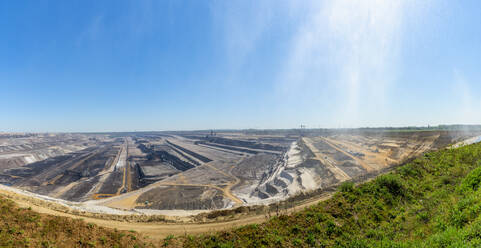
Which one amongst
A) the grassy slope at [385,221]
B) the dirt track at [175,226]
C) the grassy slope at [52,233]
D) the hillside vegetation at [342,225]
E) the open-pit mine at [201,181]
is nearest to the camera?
the grassy slope at [385,221]

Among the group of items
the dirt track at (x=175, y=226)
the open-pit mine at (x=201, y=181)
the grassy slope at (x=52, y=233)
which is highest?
the grassy slope at (x=52, y=233)

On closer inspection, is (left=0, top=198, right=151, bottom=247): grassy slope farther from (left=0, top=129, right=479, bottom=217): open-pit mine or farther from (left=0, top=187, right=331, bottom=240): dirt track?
(left=0, top=129, right=479, bottom=217): open-pit mine

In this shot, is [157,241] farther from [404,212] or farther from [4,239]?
[404,212]

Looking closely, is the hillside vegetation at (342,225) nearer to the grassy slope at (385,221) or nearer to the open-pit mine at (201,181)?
the grassy slope at (385,221)

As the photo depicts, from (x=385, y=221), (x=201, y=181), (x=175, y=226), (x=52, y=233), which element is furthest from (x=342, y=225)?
(x=201, y=181)

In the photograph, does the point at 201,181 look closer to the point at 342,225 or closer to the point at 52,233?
the point at 52,233

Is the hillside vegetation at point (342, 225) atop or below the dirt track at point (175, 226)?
atop

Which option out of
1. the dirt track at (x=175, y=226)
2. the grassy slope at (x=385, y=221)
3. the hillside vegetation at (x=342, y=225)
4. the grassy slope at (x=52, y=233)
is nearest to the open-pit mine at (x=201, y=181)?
the dirt track at (x=175, y=226)
